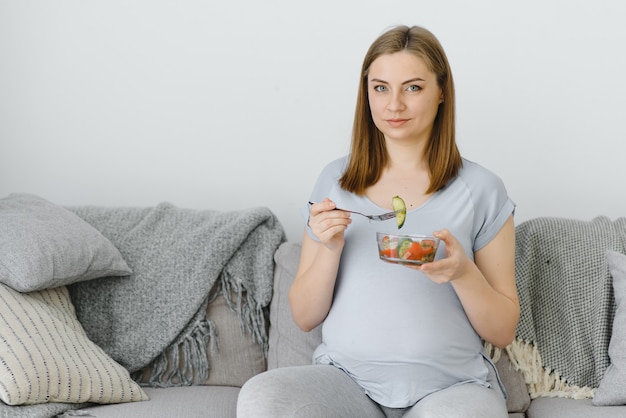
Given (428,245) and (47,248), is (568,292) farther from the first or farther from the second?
(47,248)

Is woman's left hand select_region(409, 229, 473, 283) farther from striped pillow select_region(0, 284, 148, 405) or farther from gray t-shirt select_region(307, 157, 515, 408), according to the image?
striped pillow select_region(0, 284, 148, 405)

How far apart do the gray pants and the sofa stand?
0.34m

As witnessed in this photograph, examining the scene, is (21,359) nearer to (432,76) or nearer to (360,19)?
(432,76)

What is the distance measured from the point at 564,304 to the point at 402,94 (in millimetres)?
694

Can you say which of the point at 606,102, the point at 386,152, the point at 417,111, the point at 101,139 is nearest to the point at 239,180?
the point at 101,139

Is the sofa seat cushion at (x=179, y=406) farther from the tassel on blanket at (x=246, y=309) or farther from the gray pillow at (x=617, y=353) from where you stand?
the gray pillow at (x=617, y=353)

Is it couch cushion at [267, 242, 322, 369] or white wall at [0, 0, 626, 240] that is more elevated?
white wall at [0, 0, 626, 240]

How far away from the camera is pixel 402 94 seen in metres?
1.79

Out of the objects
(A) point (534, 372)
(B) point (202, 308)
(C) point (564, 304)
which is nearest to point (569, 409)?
(A) point (534, 372)

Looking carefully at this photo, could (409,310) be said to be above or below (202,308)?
above

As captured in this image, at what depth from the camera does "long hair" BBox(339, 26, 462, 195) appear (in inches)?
71.4

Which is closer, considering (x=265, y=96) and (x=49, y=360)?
(x=49, y=360)

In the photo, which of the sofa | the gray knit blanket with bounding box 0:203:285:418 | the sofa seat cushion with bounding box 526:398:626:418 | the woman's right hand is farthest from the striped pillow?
the sofa seat cushion with bounding box 526:398:626:418

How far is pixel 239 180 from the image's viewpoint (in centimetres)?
254
